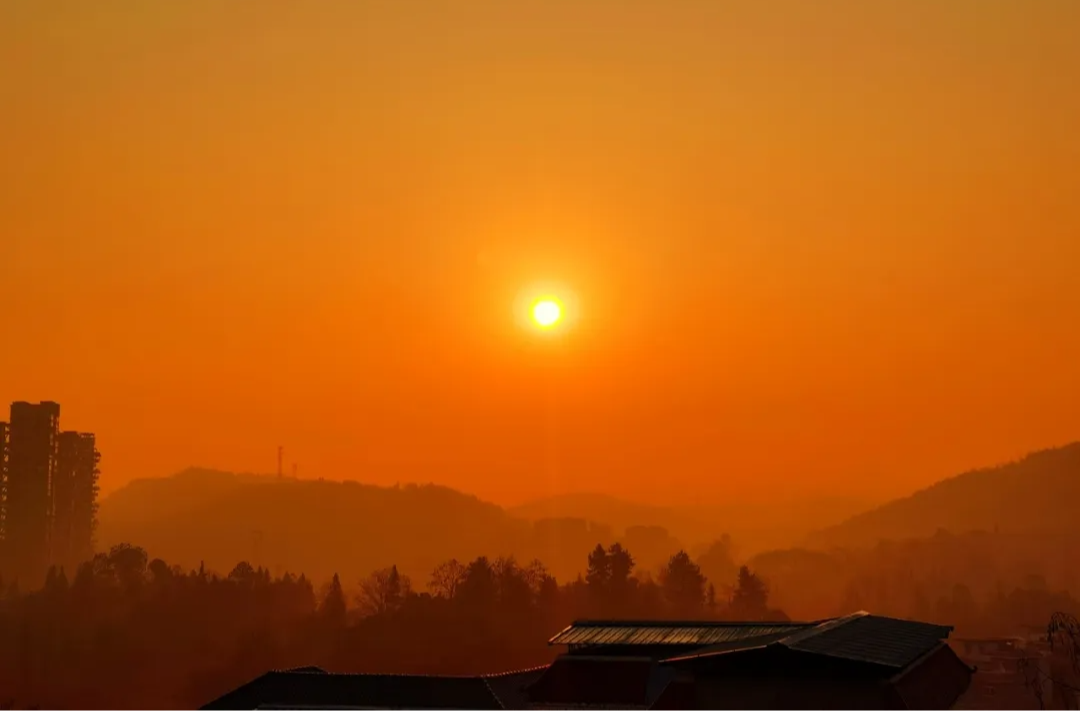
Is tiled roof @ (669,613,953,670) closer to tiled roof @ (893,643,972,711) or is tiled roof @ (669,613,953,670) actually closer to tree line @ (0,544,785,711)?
tiled roof @ (893,643,972,711)

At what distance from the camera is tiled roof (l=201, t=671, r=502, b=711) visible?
8175 cm

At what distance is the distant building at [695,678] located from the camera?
6775 cm

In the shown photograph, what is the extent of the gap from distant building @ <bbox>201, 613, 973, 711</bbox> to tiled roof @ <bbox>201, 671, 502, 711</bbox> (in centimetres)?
8

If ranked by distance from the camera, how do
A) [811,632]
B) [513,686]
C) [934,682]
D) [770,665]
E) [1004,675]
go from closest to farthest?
1. [770,665]
2. [811,632]
3. [934,682]
4. [513,686]
5. [1004,675]

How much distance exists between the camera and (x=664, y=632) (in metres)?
90.6

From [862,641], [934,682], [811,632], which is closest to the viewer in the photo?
[862,641]

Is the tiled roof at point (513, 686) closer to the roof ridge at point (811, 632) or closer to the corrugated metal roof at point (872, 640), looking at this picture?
the roof ridge at point (811, 632)

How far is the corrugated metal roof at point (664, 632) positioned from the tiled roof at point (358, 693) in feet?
24.5

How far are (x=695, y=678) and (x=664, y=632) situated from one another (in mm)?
19246

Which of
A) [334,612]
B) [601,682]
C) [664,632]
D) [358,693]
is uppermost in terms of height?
[334,612]

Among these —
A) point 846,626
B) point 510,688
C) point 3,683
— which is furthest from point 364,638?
Answer: point 846,626

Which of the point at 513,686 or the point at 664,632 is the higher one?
the point at 664,632

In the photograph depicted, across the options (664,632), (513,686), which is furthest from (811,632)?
(513,686)

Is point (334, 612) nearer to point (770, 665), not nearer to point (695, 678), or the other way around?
point (695, 678)
